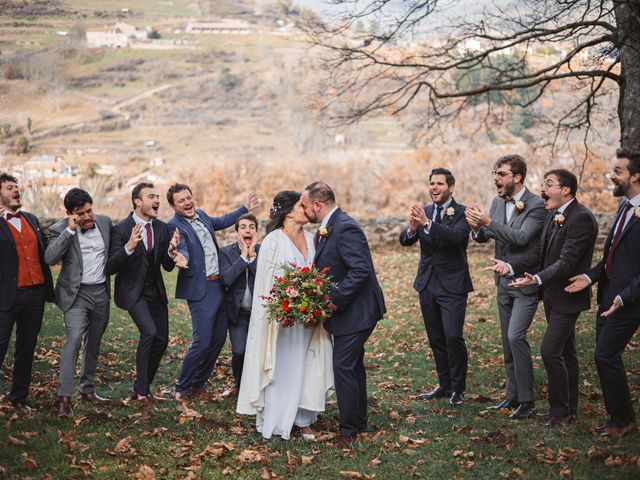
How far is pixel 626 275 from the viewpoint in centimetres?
668

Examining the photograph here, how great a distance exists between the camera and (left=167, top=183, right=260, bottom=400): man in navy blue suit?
869 centimetres

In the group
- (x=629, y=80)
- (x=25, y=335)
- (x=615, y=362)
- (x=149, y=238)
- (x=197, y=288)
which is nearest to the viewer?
(x=615, y=362)

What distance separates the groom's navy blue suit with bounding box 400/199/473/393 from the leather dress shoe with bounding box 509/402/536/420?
3.03 ft

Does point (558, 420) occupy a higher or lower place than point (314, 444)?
higher

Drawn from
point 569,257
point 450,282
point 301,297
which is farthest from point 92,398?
point 569,257

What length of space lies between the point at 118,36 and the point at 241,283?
69475 mm

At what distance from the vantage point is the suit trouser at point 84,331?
7531 millimetres

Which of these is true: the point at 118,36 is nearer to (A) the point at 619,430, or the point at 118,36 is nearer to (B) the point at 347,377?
(B) the point at 347,377

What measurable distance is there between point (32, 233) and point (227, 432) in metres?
3.01

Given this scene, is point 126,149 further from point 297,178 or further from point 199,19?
point 199,19

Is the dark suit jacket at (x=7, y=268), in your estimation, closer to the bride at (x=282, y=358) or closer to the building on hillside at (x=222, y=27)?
the bride at (x=282, y=358)

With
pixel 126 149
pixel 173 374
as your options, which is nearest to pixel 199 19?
pixel 126 149

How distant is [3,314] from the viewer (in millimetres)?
7285

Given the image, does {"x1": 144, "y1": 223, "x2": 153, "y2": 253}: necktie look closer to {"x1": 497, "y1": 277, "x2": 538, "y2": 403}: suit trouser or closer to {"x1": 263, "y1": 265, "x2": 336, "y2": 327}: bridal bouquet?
{"x1": 263, "y1": 265, "x2": 336, "y2": 327}: bridal bouquet
